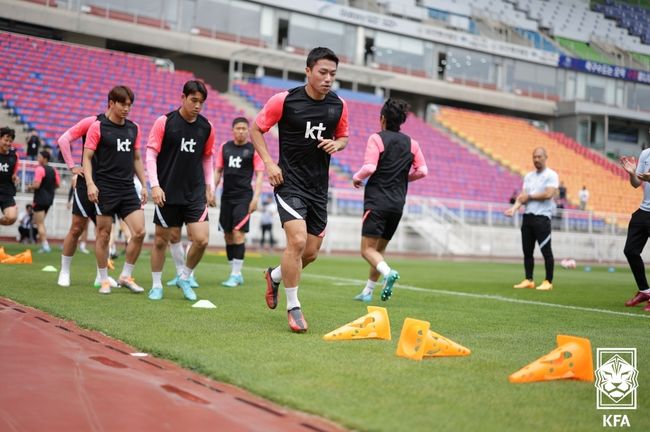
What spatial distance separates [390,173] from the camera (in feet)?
28.5

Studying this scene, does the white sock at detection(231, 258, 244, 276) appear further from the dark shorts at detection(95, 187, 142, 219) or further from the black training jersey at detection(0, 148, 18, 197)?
the black training jersey at detection(0, 148, 18, 197)

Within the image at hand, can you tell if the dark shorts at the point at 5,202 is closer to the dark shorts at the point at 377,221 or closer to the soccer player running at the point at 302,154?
the dark shorts at the point at 377,221

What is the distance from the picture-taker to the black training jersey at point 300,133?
20.4ft

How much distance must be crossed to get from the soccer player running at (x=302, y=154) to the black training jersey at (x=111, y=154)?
102 inches

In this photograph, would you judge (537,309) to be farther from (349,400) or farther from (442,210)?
(442,210)

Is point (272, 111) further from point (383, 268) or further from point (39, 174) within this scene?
point (39, 174)

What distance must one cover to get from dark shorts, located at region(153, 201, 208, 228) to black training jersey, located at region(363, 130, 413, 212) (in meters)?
1.82

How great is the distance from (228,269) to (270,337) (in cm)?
837

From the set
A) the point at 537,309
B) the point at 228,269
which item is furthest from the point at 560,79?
the point at 537,309

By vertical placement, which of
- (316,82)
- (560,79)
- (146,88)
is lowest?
(316,82)

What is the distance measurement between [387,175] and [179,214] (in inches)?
91.6

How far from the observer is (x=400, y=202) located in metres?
8.70

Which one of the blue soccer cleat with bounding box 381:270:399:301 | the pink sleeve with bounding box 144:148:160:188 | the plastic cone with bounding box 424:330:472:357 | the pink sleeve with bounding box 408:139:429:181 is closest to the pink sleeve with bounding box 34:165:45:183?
the pink sleeve with bounding box 144:148:160:188

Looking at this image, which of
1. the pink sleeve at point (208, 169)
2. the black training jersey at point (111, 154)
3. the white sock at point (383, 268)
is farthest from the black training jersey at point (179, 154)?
the white sock at point (383, 268)
